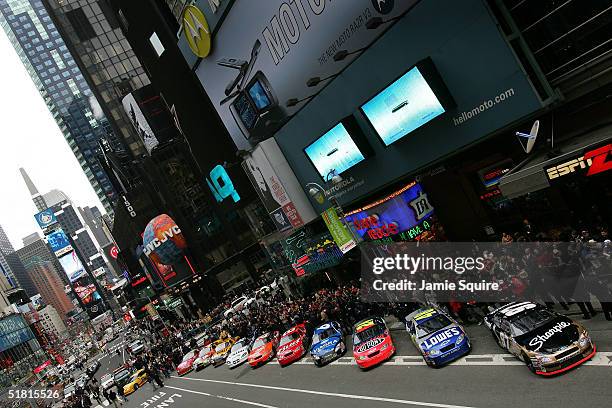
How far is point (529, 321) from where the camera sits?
12680 millimetres

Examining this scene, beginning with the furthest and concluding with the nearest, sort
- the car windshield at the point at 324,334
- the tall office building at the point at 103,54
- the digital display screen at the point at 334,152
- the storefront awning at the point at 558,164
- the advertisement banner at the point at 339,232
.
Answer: the tall office building at the point at 103,54, the digital display screen at the point at 334,152, the advertisement banner at the point at 339,232, the car windshield at the point at 324,334, the storefront awning at the point at 558,164

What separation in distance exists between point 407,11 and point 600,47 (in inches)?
282

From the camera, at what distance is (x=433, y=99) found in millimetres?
18688

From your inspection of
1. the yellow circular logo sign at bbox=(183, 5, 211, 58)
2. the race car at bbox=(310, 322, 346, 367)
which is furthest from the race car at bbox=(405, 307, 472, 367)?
the yellow circular logo sign at bbox=(183, 5, 211, 58)

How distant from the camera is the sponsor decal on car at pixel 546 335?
38.2 ft

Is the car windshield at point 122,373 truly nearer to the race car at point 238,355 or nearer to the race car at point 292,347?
the race car at point 238,355

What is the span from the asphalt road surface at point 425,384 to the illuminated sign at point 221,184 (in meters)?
24.6

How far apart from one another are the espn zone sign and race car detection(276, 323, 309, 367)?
1446cm

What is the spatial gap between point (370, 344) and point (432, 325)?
291 centimetres

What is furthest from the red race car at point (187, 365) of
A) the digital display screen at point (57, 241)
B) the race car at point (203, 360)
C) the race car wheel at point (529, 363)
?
the digital display screen at point (57, 241)

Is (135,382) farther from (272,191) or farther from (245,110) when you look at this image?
Answer: (245,110)

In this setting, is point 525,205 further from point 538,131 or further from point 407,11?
point 407,11

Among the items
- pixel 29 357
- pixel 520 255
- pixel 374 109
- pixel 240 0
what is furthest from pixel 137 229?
pixel 520 255

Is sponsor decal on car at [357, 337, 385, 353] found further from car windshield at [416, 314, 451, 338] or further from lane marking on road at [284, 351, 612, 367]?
car windshield at [416, 314, 451, 338]
